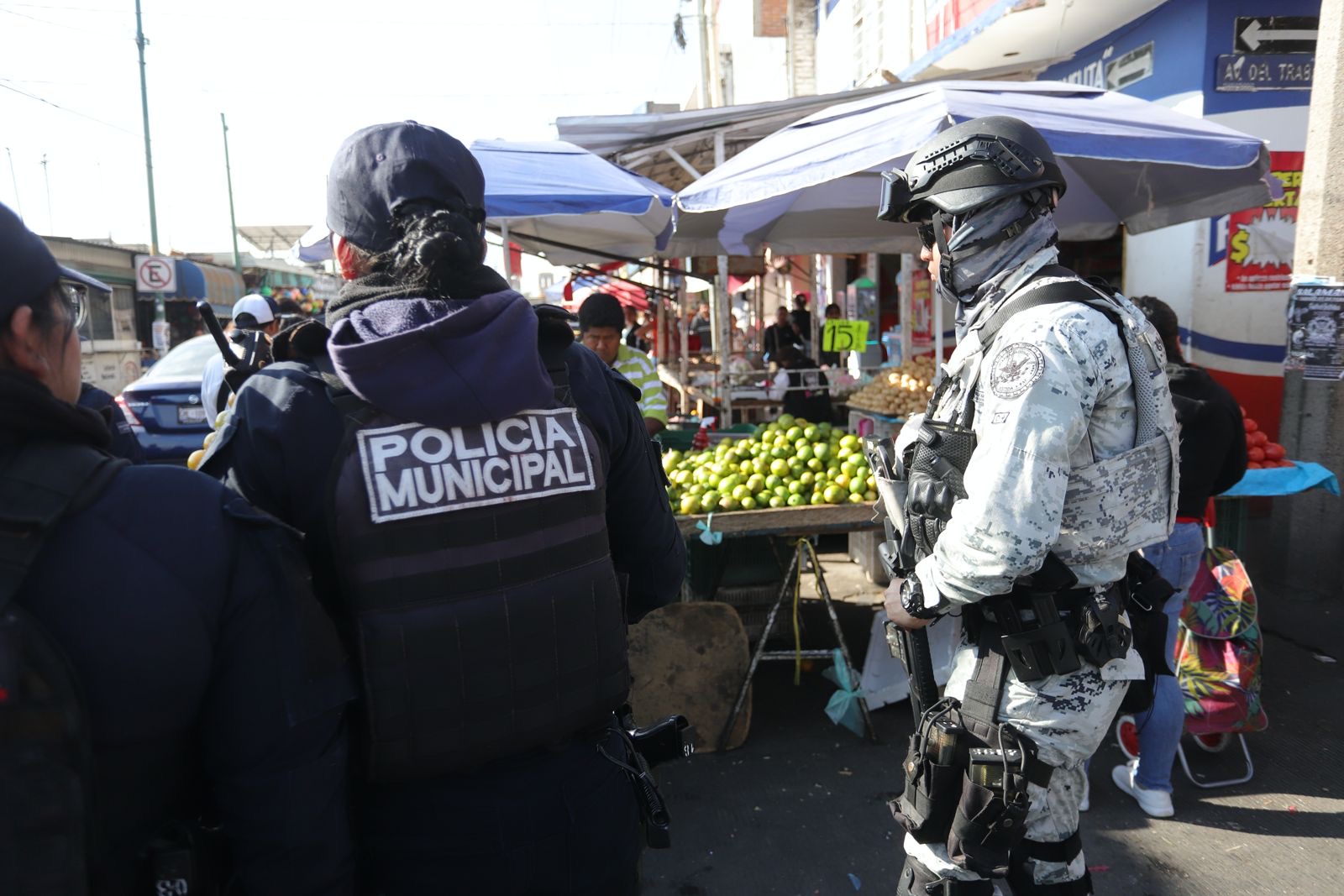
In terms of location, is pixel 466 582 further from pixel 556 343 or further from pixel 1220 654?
pixel 1220 654

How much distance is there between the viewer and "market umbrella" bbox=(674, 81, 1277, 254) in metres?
4.00

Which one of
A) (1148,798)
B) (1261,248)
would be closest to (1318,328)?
(1261,248)

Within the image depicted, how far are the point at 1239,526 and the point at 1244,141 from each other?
2.15 m

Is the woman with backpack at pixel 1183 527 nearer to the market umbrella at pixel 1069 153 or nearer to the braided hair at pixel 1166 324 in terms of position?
the braided hair at pixel 1166 324

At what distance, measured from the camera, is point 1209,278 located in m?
6.85

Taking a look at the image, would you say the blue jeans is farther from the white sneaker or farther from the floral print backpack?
the floral print backpack

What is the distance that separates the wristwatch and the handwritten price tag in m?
6.62

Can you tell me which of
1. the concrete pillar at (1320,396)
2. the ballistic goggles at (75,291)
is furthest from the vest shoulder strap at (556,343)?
the concrete pillar at (1320,396)

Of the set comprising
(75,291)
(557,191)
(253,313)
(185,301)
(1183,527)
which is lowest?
(1183,527)

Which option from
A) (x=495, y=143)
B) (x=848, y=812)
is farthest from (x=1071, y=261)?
(x=848, y=812)

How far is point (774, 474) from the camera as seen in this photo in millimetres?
4688

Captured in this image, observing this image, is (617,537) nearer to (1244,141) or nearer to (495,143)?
(1244,141)

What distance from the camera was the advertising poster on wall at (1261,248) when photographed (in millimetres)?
6742

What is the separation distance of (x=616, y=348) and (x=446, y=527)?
409 cm
